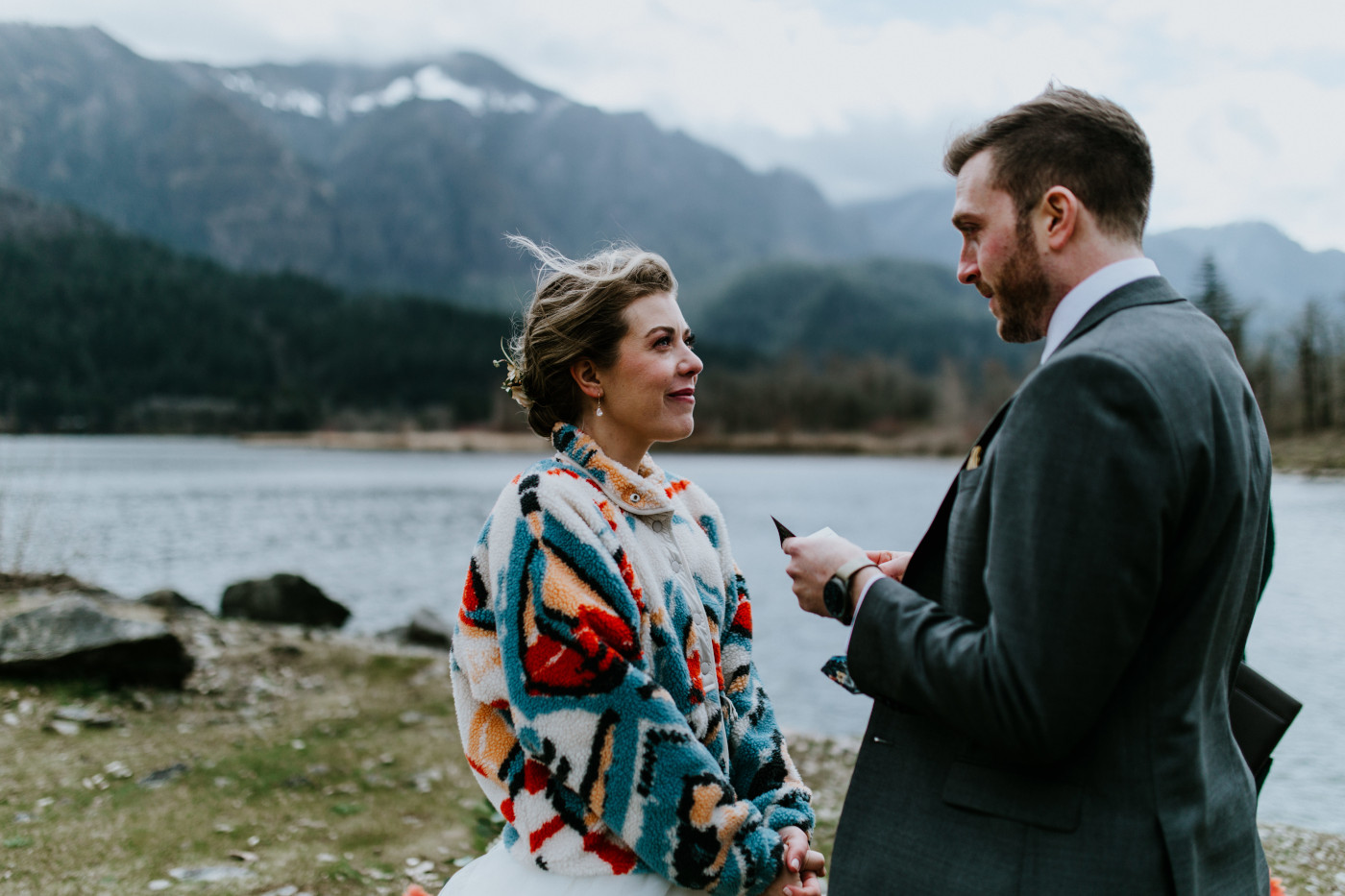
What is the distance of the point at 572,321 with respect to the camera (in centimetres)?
241

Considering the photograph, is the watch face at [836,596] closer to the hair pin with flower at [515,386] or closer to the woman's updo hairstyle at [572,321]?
the woman's updo hairstyle at [572,321]

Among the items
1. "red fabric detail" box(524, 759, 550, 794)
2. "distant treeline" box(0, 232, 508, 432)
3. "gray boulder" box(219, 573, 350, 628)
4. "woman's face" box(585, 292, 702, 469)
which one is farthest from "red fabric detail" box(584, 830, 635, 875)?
"distant treeline" box(0, 232, 508, 432)

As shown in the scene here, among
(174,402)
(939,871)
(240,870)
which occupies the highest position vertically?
(939,871)

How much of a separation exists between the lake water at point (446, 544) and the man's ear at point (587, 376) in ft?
21.9

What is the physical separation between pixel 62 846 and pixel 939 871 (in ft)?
15.6

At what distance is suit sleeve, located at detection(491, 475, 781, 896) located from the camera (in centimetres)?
197

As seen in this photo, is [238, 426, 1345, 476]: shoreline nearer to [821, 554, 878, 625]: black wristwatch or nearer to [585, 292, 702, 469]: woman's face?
[585, 292, 702, 469]: woman's face

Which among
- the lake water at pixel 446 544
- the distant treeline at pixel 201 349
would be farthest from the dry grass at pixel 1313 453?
the distant treeline at pixel 201 349

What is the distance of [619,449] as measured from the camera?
2479 mm

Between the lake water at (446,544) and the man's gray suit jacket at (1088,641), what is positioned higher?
the man's gray suit jacket at (1088,641)

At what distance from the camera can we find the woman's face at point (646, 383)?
7.96ft

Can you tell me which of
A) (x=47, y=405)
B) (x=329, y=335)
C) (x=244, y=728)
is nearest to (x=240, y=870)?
(x=244, y=728)

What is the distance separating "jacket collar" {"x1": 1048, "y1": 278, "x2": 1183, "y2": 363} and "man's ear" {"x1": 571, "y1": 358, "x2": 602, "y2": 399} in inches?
47.5

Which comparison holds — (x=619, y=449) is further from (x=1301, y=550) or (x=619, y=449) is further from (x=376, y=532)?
(x=376, y=532)
